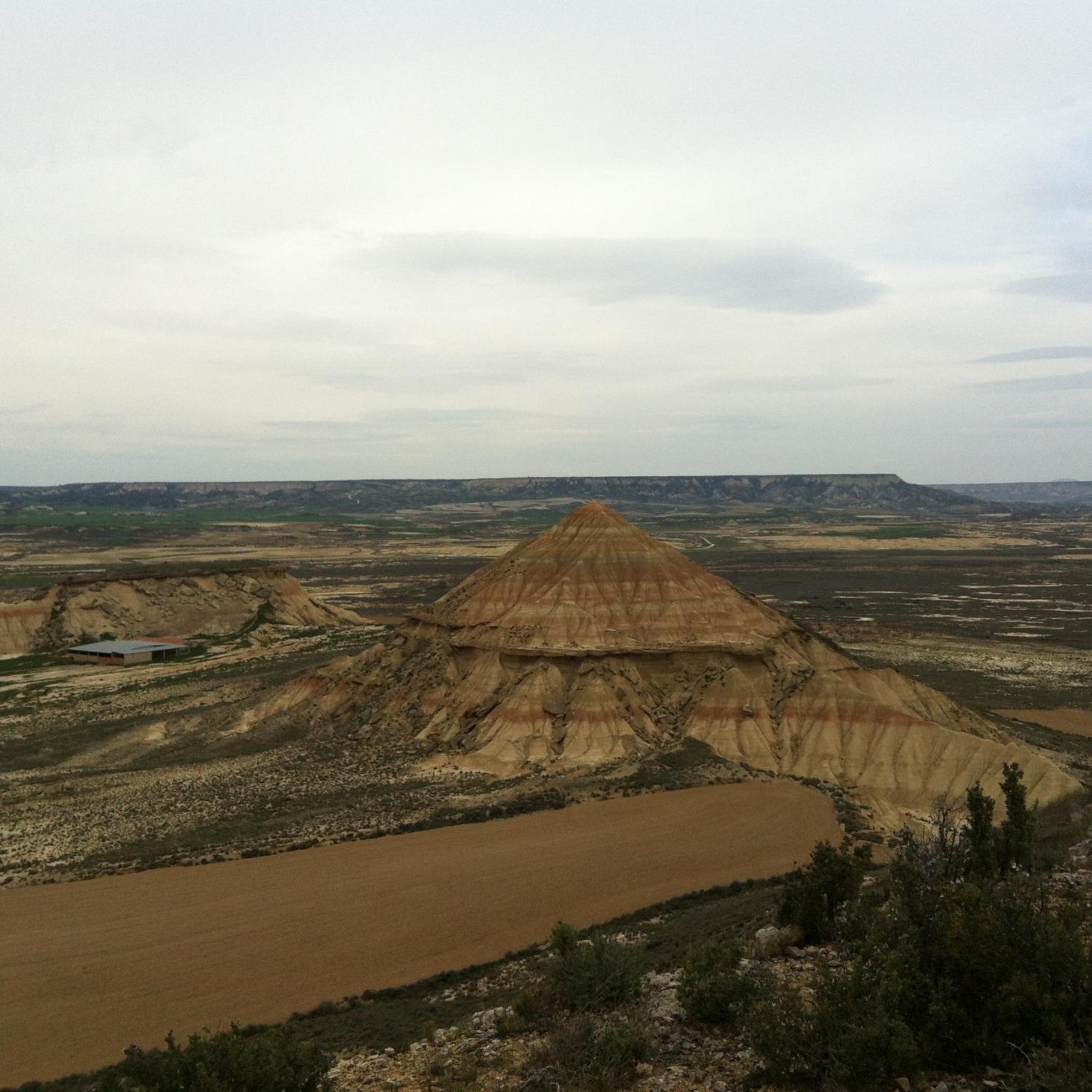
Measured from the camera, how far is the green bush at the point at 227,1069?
1217cm

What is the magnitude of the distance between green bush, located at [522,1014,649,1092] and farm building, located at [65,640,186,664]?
64367 mm

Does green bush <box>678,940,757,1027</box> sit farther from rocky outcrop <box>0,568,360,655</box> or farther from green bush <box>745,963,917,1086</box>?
rocky outcrop <box>0,568,360,655</box>

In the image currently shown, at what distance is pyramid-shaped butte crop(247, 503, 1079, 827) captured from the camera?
35594 mm

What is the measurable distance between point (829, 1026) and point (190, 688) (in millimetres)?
53863

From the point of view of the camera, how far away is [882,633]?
271 feet

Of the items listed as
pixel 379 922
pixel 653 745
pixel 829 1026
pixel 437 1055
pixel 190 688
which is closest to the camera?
pixel 829 1026

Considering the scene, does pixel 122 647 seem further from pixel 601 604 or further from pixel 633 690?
pixel 633 690

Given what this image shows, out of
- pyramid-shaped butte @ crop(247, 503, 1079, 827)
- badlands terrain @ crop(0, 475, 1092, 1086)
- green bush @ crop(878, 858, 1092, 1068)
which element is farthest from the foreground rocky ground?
pyramid-shaped butte @ crop(247, 503, 1079, 827)

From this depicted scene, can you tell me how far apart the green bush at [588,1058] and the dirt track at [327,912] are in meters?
7.69

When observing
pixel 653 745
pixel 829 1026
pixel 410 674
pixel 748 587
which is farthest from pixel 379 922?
pixel 748 587

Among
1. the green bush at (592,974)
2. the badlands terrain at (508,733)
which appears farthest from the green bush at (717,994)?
the badlands terrain at (508,733)

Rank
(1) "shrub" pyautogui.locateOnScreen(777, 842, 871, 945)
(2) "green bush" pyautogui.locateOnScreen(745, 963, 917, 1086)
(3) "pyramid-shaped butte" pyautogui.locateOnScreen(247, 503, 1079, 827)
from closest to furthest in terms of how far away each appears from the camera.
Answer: (2) "green bush" pyautogui.locateOnScreen(745, 963, 917, 1086) → (1) "shrub" pyautogui.locateOnScreen(777, 842, 871, 945) → (3) "pyramid-shaped butte" pyautogui.locateOnScreen(247, 503, 1079, 827)

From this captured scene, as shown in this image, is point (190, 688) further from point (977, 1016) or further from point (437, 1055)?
point (977, 1016)

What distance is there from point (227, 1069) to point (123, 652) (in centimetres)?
6446
